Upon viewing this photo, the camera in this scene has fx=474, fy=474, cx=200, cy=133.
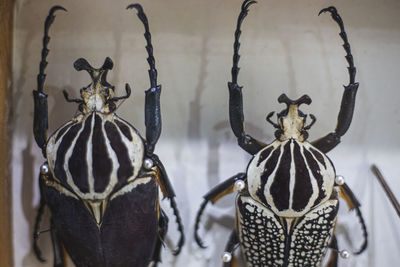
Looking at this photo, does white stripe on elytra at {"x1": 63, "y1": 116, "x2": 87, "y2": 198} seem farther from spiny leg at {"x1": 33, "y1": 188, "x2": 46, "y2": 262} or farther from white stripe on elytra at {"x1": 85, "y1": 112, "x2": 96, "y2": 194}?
spiny leg at {"x1": 33, "y1": 188, "x2": 46, "y2": 262}

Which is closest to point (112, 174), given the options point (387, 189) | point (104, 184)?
point (104, 184)

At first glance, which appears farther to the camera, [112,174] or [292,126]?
[292,126]

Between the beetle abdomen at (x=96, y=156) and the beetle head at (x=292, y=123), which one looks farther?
the beetle head at (x=292, y=123)

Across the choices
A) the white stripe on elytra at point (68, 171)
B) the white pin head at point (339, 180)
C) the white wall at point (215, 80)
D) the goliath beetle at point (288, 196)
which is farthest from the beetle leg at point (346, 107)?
the white stripe on elytra at point (68, 171)

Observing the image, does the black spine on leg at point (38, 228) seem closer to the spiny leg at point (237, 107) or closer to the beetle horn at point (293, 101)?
the spiny leg at point (237, 107)

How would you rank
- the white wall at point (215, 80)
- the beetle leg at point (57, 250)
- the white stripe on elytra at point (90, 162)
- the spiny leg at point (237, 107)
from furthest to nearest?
the white wall at point (215, 80) < the beetle leg at point (57, 250) < the spiny leg at point (237, 107) < the white stripe on elytra at point (90, 162)

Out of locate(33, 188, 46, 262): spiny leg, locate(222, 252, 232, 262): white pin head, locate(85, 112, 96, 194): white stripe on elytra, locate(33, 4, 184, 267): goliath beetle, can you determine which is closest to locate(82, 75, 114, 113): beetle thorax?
locate(33, 4, 184, 267): goliath beetle

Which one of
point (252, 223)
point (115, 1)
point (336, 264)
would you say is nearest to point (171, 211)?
point (252, 223)

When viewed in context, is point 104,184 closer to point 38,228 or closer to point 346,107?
point 38,228
